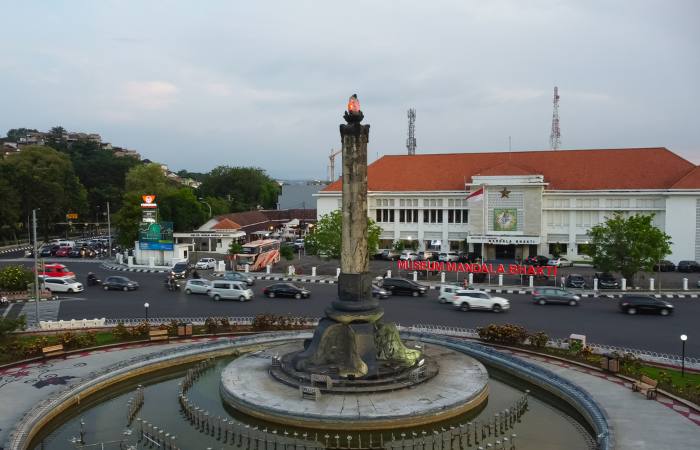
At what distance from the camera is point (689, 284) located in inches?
1652

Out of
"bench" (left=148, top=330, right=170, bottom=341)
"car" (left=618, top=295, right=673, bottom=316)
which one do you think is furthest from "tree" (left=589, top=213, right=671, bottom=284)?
"bench" (left=148, top=330, right=170, bottom=341)

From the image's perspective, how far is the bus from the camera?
5081 cm

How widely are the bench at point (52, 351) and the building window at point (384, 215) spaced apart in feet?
144

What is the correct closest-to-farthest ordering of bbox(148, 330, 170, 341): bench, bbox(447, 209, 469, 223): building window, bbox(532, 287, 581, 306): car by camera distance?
bbox(148, 330, 170, 341): bench
bbox(532, 287, 581, 306): car
bbox(447, 209, 469, 223): building window

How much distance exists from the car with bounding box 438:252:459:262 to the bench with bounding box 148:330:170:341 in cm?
3436

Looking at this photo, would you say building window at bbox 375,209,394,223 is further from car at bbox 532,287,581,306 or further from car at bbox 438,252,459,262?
car at bbox 532,287,581,306

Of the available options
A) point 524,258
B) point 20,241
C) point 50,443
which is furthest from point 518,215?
point 20,241

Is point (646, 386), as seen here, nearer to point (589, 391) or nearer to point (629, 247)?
point (589, 391)

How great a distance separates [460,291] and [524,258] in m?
25.3

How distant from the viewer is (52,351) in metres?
21.6

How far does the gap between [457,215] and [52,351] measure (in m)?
45.0

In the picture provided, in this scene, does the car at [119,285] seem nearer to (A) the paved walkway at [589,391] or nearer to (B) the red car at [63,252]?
(A) the paved walkway at [589,391]

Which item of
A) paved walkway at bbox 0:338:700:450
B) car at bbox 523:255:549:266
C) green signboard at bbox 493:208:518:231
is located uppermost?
green signboard at bbox 493:208:518:231

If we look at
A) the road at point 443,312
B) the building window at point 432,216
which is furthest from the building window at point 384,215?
the road at point 443,312
